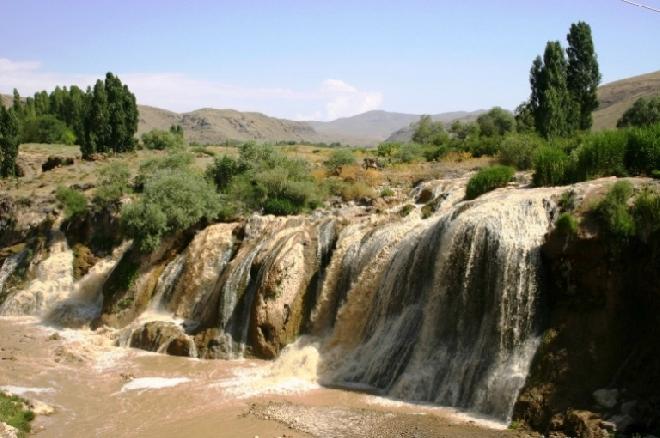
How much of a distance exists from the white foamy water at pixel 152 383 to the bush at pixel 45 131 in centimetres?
5742

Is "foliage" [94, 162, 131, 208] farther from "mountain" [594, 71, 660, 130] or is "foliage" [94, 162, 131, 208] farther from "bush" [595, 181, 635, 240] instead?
"mountain" [594, 71, 660, 130]

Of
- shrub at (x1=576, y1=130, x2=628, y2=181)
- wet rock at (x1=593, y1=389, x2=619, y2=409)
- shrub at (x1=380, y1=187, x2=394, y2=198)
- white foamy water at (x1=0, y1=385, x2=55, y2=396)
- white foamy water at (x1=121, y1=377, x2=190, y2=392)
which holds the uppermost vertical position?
shrub at (x1=576, y1=130, x2=628, y2=181)

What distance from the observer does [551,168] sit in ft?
64.4

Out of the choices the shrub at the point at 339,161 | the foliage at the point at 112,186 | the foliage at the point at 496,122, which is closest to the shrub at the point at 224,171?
the foliage at the point at 112,186

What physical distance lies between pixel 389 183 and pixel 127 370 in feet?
48.4

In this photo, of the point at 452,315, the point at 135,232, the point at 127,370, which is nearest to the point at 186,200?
the point at 135,232

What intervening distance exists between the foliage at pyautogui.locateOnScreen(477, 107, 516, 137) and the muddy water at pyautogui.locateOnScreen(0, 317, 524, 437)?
34.4 m

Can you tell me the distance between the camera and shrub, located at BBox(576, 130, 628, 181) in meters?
18.1

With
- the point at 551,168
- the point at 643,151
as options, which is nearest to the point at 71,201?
the point at 551,168

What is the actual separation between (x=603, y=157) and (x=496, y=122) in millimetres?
36017

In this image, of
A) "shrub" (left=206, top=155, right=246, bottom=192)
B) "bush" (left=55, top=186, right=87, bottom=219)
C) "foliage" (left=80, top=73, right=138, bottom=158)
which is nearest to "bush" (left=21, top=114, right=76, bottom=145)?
"foliage" (left=80, top=73, right=138, bottom=158)

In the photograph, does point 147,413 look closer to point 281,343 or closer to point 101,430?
point 101,430

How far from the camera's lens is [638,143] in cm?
1789

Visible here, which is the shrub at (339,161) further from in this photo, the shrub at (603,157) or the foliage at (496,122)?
the foliage at (496,122)
